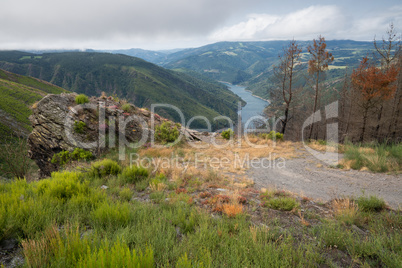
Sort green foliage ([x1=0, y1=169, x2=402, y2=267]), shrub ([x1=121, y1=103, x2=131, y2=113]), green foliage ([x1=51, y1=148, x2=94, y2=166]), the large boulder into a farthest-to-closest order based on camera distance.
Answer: shrub ([x1=121, y1=103, x2=131, y2=113]), the large boulder, green foliage ([x1=51, y1=148, x2=94, y2=166]), green foliage ([x1=0, y1=169, x2=402, y2=267])

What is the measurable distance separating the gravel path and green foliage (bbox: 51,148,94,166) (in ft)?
26.5

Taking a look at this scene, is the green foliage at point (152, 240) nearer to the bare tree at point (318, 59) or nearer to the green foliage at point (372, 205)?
the green foliage at point (372, 205)

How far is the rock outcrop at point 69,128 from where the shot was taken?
391 inches

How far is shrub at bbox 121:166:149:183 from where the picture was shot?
6.30 meters

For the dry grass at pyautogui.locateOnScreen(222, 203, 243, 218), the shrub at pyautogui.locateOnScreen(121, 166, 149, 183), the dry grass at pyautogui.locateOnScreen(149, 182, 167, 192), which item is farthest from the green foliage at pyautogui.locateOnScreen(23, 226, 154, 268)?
the shrub at pyautogui.locateOnScreen(121, 166, 149, 183)

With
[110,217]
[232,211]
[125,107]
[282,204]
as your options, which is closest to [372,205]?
[282,204]

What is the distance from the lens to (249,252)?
2.51m

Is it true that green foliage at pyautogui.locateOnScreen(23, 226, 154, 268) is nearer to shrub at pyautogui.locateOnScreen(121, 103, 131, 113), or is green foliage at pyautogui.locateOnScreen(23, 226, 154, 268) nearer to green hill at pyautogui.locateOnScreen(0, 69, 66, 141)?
shrub at pyautogui.locateOnScreen(121, 103, 131, 113)

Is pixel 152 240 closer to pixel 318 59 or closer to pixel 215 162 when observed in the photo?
pixel 215 162

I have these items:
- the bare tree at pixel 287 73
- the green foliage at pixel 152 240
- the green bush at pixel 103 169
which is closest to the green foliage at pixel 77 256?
the green foliage at pixel 152 240

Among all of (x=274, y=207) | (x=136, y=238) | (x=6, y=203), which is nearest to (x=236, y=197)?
(x=274, y=207)

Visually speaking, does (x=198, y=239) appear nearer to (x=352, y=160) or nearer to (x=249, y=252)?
(x=249, y=252)

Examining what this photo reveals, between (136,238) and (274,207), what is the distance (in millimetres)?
3543

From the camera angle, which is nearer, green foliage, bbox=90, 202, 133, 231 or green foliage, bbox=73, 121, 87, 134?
green foliage, bbox=90, 202, 133, 231
